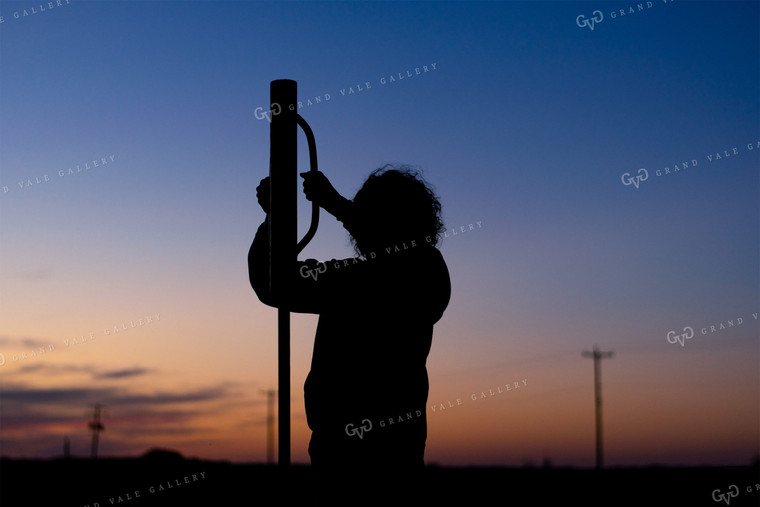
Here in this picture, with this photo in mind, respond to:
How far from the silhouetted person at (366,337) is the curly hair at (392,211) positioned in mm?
15

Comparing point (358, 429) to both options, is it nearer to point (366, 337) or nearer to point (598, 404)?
point (366, 337)

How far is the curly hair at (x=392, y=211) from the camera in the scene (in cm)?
331

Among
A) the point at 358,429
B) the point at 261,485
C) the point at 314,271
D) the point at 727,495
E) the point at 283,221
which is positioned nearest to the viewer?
the point at 283,221

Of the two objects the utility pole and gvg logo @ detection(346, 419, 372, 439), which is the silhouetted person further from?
the utility pole

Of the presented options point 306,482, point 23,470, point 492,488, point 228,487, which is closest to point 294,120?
point 306,482

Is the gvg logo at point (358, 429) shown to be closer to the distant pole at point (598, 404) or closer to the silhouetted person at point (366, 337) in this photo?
the silhouetted person at point (366, 337)

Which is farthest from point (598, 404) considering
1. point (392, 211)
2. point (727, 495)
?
point (392, 211)

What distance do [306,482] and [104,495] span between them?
27.7 metres

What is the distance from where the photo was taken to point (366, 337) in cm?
309

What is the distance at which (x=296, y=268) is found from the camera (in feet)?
8.32

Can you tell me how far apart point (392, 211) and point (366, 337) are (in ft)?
1.98

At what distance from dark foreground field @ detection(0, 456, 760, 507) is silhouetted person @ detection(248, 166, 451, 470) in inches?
585

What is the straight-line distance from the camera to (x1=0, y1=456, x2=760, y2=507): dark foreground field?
27000mm

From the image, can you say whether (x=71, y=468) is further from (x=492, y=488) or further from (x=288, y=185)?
(x=288, y=185)
